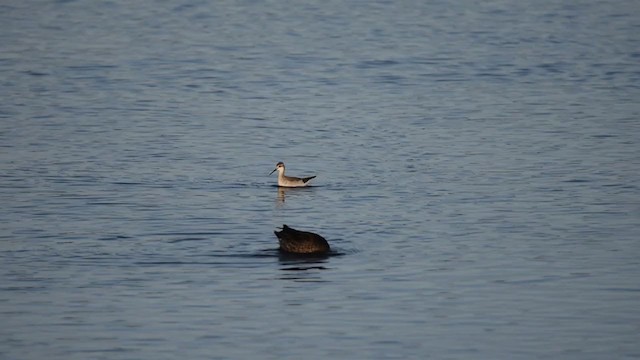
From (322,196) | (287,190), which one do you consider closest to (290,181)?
(287,190)

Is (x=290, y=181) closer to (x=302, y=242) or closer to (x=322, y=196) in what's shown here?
(x=322, y=196)

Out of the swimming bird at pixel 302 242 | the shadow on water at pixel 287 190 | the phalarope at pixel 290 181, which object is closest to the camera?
the swimming bird at pixel 302 242

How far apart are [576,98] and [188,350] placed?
2102 centimetres

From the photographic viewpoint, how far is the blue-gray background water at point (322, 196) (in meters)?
14.5

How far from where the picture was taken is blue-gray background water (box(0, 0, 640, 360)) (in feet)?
47.7

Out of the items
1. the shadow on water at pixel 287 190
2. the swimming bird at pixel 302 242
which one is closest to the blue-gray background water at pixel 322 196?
the shadow on water at pixel 287 190

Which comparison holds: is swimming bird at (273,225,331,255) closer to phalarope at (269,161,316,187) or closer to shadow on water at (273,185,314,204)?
shadow on water at (273,185,314,204)

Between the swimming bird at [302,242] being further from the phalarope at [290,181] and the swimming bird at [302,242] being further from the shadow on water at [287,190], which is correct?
the phalarope at [290,181]

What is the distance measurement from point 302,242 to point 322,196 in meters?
4.99

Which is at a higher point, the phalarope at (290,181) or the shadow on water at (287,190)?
the phalarope at (290,181)

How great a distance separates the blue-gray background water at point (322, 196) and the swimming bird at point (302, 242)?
179mm

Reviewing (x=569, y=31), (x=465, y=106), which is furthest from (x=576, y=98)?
(x=569, y=31)

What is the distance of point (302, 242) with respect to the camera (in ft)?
58.1

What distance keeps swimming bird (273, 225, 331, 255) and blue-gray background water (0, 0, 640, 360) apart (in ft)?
0.59
